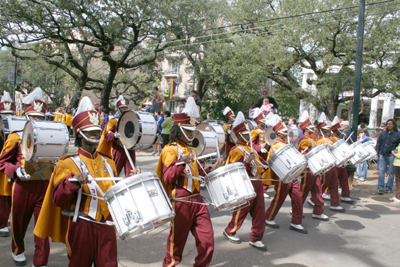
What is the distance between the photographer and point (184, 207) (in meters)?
3.82

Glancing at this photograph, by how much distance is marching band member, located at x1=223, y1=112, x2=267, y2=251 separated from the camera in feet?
16.7

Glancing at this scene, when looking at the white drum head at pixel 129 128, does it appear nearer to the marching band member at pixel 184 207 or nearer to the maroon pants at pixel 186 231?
the marching band member at pixel 184 207

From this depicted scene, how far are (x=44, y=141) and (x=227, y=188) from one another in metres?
2.11

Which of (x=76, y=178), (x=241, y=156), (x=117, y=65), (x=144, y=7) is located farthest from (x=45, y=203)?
(x=117, y=65)

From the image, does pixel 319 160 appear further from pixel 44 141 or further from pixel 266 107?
pixel 44 141

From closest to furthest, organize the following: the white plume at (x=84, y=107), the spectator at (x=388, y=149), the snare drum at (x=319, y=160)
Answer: the white plume at (x=84, y=107) < the snare drum at (x=319, y=160) < the spectator at (x=388, y=149)

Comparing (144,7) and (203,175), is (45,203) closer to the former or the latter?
(203,175)

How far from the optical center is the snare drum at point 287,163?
17.7 feet

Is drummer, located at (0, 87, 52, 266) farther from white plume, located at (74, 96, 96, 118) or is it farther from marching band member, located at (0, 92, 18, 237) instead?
white plume, located at (74, 96, 96, 118)

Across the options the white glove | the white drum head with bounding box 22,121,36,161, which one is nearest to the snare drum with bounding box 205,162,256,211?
the white drum head with bounding box 22,121,36,161

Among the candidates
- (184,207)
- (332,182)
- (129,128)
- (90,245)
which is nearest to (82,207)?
(90,245)

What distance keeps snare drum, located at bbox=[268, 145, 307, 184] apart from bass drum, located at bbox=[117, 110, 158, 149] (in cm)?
208

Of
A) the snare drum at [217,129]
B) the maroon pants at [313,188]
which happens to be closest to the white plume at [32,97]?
the snare drum at [217,129]

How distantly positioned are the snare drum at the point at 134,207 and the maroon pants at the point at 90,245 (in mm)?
340
